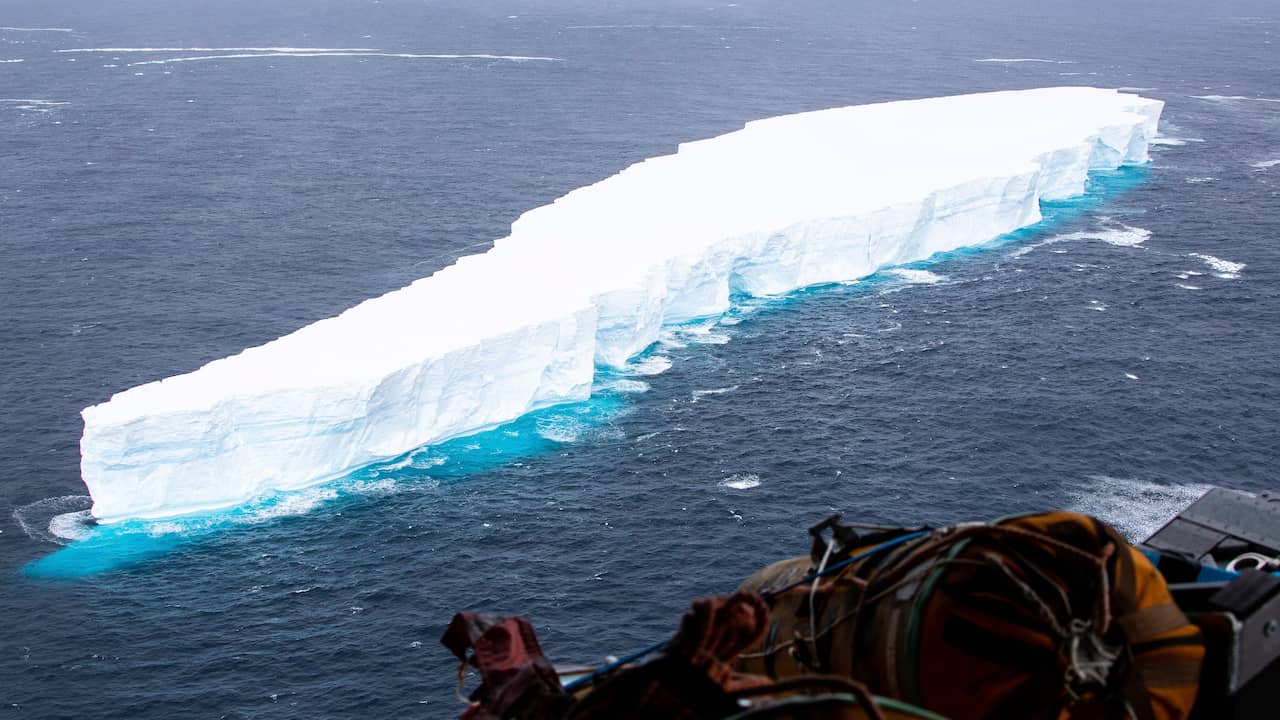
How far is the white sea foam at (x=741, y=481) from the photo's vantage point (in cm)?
3375

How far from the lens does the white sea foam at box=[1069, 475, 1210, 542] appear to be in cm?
3036

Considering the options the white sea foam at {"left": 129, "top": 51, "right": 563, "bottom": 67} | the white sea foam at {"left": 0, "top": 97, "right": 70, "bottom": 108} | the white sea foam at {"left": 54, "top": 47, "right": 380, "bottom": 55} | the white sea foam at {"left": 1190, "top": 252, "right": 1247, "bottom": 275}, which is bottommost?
the white sea foam at {"left": 1190, "top": 252, "right": 1247, "bottom": 275}

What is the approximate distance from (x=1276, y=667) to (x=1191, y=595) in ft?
2.09

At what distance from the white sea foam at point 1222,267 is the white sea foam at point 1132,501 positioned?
21186 millimetres

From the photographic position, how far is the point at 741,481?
3400cm

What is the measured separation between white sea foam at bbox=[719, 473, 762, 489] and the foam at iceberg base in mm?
7872

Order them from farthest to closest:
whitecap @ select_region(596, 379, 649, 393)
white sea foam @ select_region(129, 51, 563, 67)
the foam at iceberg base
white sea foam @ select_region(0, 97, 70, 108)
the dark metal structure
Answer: white sea foam @ select_region(129, 51, 563, 67), white sea foam @ select_region(0, 97, 70, 108), whitecap @ select_region(596, 379, 649, 393), the foam at iceberg base, the dark metal structure

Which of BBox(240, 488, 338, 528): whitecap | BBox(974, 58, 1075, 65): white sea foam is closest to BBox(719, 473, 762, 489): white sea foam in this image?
BBox(240, 488, 338, 528): whitecap

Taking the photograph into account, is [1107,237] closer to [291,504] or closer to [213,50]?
[291,504]

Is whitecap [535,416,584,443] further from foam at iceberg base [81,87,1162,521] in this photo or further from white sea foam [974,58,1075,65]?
white sea foam [974,58,1075,65]

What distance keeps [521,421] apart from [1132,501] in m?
19.1

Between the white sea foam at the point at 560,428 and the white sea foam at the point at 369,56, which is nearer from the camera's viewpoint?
the white sea foam at the point at 560,428

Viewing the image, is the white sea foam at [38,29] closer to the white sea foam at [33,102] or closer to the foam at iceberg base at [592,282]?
the white sea foam at [33,102]

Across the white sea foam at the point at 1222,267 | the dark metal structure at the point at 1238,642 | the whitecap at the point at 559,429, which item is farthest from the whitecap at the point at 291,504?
the white sea foam at the point at 1222,267
